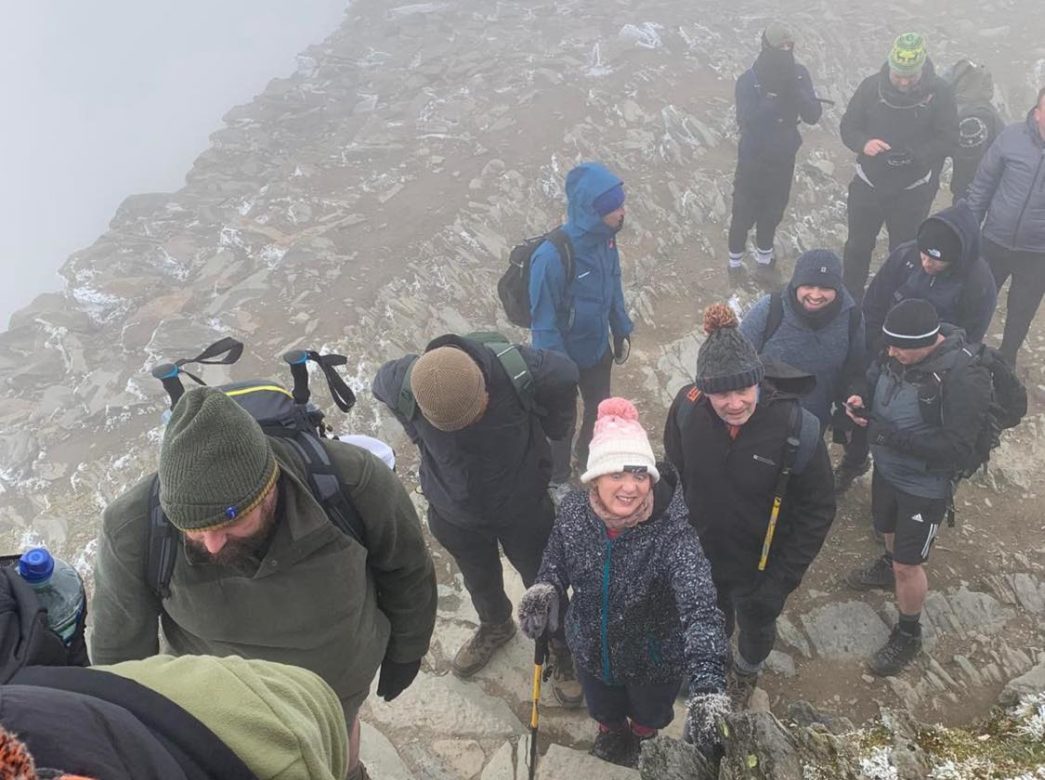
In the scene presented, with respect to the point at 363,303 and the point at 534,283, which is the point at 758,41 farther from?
the point at 534,283

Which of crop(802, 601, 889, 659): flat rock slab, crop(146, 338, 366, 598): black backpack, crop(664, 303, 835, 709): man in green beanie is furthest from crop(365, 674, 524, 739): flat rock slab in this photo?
crop(146, 338, 366, 598): black backpack

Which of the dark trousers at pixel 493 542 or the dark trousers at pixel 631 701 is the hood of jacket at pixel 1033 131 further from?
the dark trousers at pixel 631 701

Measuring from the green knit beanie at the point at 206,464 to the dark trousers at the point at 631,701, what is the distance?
2.91 meters

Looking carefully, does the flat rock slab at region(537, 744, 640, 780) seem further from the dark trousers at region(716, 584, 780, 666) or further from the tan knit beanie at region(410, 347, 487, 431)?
the tan knit beanie at region(410, 347, 487, 431)

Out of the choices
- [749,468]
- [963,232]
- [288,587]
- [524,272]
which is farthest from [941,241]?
[288,587]

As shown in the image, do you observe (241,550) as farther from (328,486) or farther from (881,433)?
(881,433)

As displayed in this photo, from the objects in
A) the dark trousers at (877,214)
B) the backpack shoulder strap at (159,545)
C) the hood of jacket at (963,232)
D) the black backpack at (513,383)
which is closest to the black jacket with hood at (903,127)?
the dark trousers at (877,214)

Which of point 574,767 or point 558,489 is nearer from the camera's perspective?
point 574,767

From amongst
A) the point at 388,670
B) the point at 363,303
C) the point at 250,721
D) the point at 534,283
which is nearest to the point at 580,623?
the point at 388,670

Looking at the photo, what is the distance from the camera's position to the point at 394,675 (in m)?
4.39

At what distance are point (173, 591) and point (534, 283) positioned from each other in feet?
15.4

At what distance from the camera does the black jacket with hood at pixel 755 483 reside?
15.0 ft

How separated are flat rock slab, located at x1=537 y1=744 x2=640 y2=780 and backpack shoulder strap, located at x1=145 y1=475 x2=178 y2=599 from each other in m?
3.73

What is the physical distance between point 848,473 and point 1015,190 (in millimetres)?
3947
